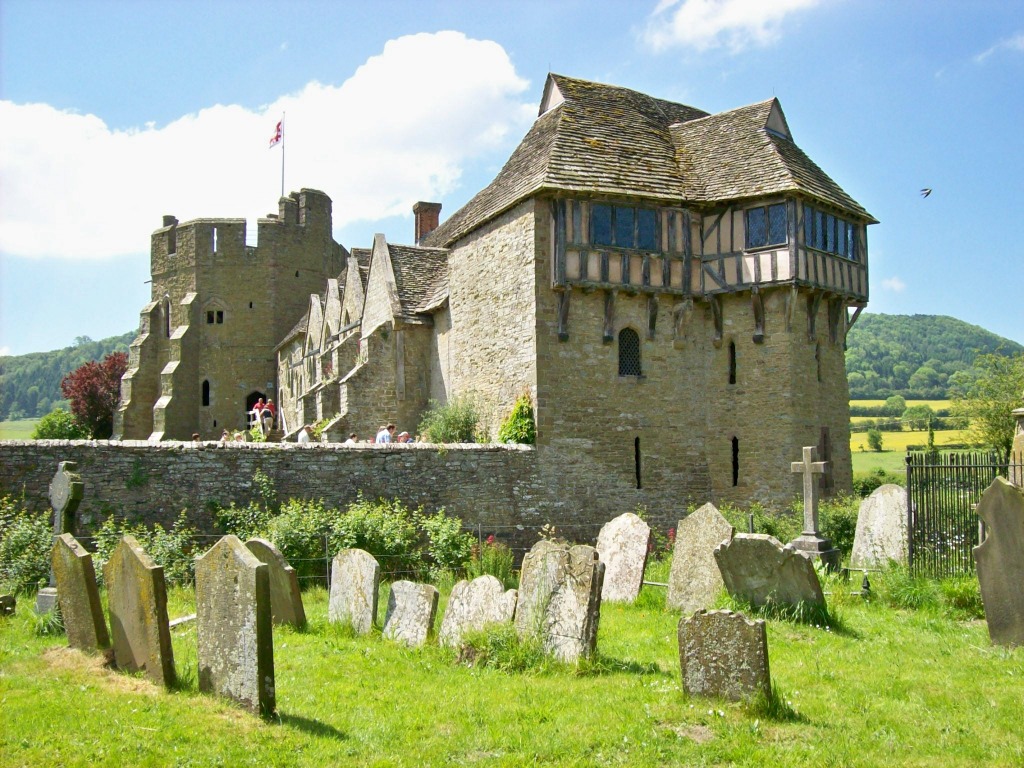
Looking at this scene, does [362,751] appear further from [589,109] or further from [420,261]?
[420,261]

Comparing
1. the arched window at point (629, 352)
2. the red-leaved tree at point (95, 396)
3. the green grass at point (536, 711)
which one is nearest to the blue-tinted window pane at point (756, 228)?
the arched window at point (629, 352)

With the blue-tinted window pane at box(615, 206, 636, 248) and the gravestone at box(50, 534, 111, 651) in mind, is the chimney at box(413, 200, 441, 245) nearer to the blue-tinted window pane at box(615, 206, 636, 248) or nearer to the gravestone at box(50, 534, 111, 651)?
the blue-tinted window pane at box(615, 206, 636, 248)

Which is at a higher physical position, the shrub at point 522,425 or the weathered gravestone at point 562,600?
the shrub at point 522,425

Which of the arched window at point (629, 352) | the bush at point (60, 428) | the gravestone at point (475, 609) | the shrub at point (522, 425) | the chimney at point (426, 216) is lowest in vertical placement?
the gravestone at point (475, 609)

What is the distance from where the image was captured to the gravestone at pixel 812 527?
1369 centimetres

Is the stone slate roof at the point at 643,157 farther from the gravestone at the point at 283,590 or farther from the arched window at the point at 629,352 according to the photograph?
the gravestone at the point at 283,590

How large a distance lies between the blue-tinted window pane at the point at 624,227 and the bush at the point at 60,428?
42.4 metres

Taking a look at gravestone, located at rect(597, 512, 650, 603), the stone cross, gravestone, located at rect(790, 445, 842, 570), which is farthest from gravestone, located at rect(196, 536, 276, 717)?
the stone cross

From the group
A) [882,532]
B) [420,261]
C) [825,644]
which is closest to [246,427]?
[420,261]

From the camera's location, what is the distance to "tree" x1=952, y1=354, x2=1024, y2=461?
141 feet

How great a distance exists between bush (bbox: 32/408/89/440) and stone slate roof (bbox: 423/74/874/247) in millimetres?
37403

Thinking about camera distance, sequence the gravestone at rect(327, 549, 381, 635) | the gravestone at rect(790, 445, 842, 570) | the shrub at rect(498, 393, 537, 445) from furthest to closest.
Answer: the shrub at rect(498, 393, 537, 445) < the gravestone at rect(790, 445, 842, 570) < the gravestone at rect(327, 549, 381, 635)

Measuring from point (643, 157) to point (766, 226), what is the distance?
389cm

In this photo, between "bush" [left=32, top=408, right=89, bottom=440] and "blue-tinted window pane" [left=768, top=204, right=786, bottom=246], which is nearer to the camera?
"blue-tinted window pane" [left=768, top=204, right=786, bottom=246]
